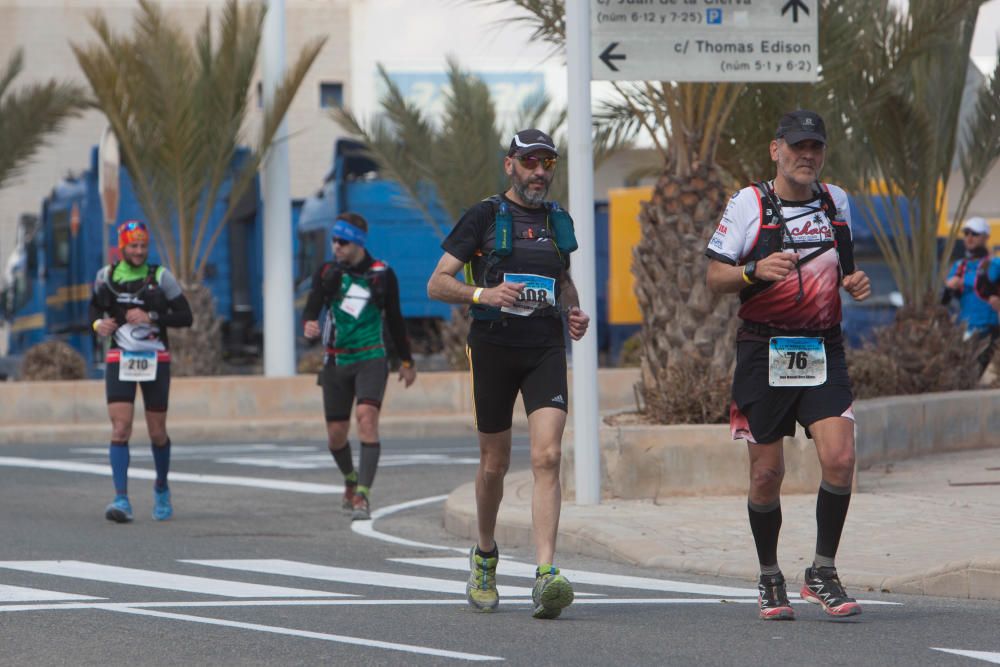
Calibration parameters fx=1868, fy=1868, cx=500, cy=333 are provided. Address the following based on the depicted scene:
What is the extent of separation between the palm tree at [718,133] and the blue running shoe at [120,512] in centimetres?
352

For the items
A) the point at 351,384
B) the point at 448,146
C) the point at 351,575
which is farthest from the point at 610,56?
the point at 448,146

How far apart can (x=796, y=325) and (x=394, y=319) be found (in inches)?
211

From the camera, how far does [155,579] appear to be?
8.92 metres

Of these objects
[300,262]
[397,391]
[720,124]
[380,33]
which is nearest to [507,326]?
Result: [720,124]

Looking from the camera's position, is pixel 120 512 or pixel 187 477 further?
pixel 187 477

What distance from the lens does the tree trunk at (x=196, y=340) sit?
2178 centimetres

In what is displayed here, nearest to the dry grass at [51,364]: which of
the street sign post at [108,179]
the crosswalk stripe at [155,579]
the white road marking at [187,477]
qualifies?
the street sign post at [108,179]

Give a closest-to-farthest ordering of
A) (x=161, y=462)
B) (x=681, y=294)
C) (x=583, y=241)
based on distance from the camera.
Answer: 1. (x=583, y=241)
2. (x=161, y=462)
3. (x=681, y=294)

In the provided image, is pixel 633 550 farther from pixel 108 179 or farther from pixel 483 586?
pixel 108 179

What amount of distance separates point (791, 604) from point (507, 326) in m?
1.67

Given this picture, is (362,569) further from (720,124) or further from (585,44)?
(720,124)

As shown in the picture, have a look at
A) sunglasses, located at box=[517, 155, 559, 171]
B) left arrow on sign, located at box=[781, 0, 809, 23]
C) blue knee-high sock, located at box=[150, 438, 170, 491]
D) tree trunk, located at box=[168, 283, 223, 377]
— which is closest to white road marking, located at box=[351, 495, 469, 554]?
blue knee-high sock, located at box=[150, 438, 170, 491]

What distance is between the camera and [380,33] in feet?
171

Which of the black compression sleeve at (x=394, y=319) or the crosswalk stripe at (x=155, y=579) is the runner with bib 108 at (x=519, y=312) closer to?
the crosswalk stripe at (x=155, y=579)
